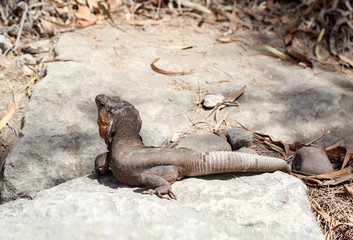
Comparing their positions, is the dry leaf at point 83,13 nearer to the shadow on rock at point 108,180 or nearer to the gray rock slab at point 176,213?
the shadow on rock at point 108,180

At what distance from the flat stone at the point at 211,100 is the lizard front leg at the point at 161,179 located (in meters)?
1.67

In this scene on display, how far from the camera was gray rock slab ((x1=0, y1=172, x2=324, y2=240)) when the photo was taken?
2.37 m

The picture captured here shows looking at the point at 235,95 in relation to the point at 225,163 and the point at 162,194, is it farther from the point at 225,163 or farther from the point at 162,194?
the point at 162,194

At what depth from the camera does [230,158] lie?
323 centimetres

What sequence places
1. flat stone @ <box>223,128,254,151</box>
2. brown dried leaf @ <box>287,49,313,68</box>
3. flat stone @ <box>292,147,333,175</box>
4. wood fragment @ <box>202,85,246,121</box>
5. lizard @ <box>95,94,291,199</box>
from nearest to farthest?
lizard @ <box>95,94,291,199</box> → flat stone @ <box>292,147,333,175</box> → flat stone @ <box>223,128,254,151</box> → wood fragment @ <box>202,85,246,121</box> → brown dried leaf @ <box>287,49,313,68</box>

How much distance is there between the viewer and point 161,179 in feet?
10.1

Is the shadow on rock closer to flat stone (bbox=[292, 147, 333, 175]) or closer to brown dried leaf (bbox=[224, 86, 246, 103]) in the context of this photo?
flat stone (bbox=[292, 147, 333, 175])

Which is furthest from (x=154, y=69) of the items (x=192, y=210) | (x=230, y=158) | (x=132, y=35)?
(x=192, y=210)

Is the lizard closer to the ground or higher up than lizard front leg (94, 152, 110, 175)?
higher up

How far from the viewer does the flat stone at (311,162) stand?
3682 millimetres

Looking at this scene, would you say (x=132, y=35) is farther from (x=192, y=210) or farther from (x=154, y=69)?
(x=192, y=210)

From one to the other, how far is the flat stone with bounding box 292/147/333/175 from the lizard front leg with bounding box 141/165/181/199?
4.31 ft

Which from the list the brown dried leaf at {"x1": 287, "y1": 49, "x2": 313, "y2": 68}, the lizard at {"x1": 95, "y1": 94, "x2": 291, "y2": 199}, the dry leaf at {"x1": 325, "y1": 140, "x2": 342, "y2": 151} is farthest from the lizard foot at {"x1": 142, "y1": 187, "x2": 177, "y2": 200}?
the brown dried leaf at {"x1": 287, "y1": 49, "x2": 313, "y2": 68}

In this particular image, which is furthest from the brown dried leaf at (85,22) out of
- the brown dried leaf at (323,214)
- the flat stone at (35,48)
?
the brown dried leaf at (323,214)
